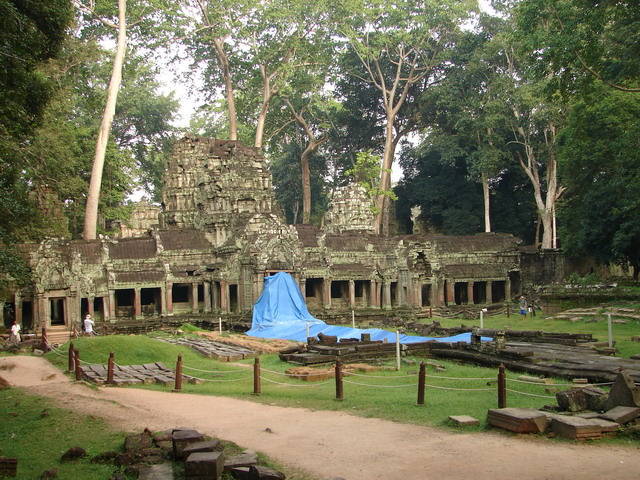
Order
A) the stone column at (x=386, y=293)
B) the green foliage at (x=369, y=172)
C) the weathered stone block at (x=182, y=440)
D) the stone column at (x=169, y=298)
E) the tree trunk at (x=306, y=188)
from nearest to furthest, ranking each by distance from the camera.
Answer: the weathered stone block at (x=182, y=440) < the stone column at (x=169, y=298) < the stone column at (x=386, y=293) < the green foliage at (x=369, y=172) < the tree trunk at (x=306, y=188)

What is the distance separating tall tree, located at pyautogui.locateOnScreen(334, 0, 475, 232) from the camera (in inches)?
2108

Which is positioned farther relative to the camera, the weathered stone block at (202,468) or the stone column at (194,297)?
the stone column at (194,297)

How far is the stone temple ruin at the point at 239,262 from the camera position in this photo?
113ft

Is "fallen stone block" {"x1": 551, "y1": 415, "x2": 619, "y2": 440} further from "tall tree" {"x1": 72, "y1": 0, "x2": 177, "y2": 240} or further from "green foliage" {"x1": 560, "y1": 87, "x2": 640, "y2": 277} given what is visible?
"tall tree" {"x1": 72, "y1": 0, "x2": 177, "y2": 240}

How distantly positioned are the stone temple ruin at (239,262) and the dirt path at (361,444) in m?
20.8

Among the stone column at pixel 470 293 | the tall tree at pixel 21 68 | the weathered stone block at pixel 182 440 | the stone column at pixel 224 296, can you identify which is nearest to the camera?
the weathered stone block at pixel 182 440

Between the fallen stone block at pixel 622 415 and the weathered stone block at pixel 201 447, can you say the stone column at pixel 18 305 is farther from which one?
the fallen stone block at pixel 622 415

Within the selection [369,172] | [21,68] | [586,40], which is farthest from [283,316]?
[369,172]

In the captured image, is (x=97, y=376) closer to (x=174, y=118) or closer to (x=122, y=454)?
(x=122, y=454)

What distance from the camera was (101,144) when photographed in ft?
128

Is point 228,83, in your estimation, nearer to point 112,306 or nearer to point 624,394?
point 112,306

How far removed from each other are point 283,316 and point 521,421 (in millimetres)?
23117

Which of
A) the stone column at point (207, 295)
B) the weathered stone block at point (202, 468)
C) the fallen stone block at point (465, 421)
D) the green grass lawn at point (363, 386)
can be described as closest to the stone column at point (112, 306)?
the stone column at point (207, 295)

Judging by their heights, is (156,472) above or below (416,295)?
below
